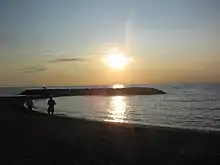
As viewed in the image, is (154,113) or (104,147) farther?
(154,113)

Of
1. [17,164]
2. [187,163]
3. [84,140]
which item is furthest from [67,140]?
[187,163]

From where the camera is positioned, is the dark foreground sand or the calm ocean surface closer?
the dark foreground sand

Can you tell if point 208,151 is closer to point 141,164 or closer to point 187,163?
point 187,163

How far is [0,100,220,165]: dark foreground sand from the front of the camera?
12.7 meters

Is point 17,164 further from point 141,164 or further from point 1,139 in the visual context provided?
point 1,139

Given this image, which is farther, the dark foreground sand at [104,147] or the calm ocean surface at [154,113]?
the calm ocean surface at [154,113]

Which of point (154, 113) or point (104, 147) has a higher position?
point (154, 113)

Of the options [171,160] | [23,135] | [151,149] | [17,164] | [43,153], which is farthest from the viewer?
[23,135]

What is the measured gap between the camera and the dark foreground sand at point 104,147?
12703 millimetres

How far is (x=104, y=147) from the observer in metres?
15.3

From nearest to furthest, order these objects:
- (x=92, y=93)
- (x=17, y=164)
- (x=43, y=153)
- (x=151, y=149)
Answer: (x=17, y=164) < (x=43, y=153) < (x=151, y=149) < (x=92, y=93)

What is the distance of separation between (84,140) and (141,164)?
5668 mm

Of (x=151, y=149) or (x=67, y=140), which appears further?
(x=67, y=140)

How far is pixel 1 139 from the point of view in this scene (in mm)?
17328
